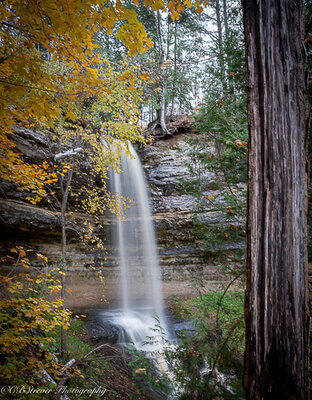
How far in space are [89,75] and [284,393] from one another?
3905 mm

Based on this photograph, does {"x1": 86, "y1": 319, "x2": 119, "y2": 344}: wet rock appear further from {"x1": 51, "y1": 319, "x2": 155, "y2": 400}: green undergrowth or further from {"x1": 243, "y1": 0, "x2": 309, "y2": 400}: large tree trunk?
{"x1": 243, "y1": 0, "x2": 309, "y2": 400}: large tree trunk

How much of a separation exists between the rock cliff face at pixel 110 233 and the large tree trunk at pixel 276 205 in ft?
28.5

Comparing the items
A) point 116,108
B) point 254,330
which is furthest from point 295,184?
point 116,108

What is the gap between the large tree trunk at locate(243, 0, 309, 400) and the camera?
130cm

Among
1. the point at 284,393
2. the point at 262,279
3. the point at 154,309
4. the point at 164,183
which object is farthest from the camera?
the point at 164,183

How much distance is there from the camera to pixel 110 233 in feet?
43.7

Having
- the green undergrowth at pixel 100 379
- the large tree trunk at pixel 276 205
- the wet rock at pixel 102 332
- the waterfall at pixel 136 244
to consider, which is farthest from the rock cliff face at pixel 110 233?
the large tree trunk at pixel 276 205

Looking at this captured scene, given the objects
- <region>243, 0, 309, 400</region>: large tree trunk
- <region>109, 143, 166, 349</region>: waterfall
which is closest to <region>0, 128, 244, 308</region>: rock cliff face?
<region>109, 143, 166, 349</region>: waterfall

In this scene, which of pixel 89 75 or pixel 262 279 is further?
pixel 89 75

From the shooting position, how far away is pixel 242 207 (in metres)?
3.64

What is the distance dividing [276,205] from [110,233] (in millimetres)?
12496

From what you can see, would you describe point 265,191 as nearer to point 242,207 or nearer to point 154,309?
point 242,207

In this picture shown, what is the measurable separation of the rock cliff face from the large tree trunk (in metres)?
8.67

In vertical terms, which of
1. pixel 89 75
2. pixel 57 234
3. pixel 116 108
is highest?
pixel 116 108
